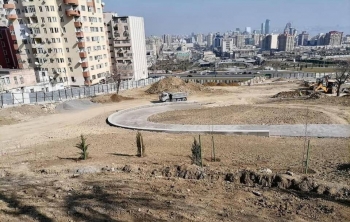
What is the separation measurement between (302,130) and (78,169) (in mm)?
14899

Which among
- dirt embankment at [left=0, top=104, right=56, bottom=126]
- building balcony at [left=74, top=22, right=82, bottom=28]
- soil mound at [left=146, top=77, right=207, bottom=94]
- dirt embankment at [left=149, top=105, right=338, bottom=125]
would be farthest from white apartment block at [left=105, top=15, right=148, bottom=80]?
dirt embankment at [left=149, top=105, right=338, bottom=125]

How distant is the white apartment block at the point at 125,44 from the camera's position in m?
62.4

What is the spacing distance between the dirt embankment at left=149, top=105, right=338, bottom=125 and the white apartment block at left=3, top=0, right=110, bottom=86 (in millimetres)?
32230

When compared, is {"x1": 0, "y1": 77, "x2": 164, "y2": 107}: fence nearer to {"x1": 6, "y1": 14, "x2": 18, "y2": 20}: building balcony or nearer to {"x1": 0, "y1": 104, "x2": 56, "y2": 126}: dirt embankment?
{"x1": 0, "y1": 104, "x2": 56, "y2": 126}: dirt embankment

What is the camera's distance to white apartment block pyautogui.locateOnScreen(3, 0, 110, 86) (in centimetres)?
4778

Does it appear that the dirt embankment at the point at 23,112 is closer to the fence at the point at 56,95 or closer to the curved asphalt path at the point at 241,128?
the fence at the point at 56,95

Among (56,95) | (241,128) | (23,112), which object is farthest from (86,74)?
(241,128)

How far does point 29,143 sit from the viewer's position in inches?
761

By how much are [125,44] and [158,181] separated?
59054mm

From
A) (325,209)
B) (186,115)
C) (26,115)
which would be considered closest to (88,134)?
(186,115)

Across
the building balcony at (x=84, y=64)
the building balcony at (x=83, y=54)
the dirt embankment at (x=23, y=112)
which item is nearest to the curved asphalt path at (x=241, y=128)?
the dirt embankment at (x=23, y=112)

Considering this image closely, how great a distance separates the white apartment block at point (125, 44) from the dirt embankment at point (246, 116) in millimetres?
40338

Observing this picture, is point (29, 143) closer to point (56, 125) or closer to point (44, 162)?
point (56, 125)

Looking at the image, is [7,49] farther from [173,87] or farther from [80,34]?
[173,87]
